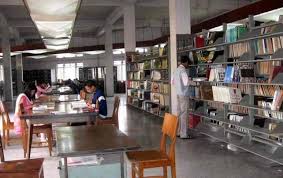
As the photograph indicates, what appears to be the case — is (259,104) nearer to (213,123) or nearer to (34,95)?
(213,123)

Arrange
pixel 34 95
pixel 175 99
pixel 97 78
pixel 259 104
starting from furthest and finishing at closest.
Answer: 1. pixel 97 78
2. pixel 34 95
3. pixel 175 99
4. pixel 259 104

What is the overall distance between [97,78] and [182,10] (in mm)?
17818

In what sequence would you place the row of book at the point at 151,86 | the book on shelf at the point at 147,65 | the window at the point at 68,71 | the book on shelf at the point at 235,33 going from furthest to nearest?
the window at the point at 68,71, the book on shelf at the point at 147,65, the row of book at the point at 151,86, the book on shelf at the point at 235,33

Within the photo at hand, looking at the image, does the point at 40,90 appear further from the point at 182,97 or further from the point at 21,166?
the point at 21,166

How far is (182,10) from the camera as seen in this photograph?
7887 mm

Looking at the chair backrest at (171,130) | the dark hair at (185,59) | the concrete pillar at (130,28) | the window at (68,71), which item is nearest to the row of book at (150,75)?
the concrete pillar at (130,28)

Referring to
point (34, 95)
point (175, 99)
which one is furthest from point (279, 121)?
point (34, 95)

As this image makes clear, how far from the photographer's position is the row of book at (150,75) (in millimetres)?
10086

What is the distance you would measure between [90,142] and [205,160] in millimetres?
2878

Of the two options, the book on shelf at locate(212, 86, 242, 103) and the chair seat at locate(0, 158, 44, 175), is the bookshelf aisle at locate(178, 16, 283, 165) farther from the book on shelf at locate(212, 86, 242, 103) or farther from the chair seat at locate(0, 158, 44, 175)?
the chair seat at locate(0, 158, 44, 175)

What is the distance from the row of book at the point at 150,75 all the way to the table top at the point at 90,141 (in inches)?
237

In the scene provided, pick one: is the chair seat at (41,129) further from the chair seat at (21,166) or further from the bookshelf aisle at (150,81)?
the bookshelf aisle at (150,81)

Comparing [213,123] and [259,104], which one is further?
[213,123]

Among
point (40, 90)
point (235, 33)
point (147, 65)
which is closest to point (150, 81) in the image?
point (147, 65)
